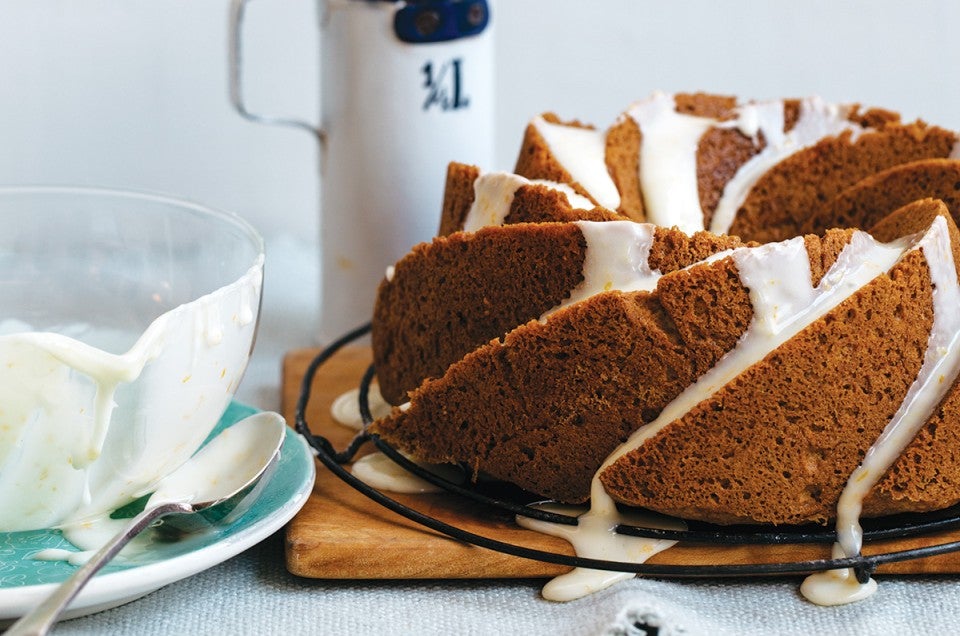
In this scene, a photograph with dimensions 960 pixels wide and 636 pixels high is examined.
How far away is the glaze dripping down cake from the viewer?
1424mm

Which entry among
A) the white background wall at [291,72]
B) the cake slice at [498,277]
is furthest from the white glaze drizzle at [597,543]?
the white background wall at [291,72]

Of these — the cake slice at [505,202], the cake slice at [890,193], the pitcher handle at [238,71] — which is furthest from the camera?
the pitcher handle at [238,71]

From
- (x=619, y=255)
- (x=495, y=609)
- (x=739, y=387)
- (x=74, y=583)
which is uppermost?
(x=619, y=255)

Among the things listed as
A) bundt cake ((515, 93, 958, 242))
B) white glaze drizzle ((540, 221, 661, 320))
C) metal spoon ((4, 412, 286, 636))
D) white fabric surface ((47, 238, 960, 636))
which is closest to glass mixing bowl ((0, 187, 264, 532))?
metal spoon ((4, 412, 286, 636))

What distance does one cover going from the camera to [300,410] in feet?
5.86

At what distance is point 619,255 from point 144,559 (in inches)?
24.6

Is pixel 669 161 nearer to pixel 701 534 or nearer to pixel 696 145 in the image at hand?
pixel 696 145

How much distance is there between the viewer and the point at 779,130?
200 cm

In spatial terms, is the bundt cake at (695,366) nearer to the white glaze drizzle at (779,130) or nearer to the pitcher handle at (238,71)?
the white glaze drizzle at (779,130)

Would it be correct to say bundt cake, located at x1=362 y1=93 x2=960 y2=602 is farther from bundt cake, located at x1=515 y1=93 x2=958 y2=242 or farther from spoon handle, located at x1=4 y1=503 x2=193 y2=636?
spoon handle, located at x1=4 y1=503 x2=193 y2=636

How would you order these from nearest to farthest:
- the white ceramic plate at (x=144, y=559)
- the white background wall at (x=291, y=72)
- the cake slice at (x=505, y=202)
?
the white ceramic plate at (x=144, y=559)
the cake slice at (x=505, y=202)
the white background wall at (x=291, y=72)

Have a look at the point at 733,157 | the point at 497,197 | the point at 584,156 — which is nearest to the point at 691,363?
the point at 497,197

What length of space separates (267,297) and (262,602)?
1271 mm

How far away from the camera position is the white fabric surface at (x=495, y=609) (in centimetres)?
138
